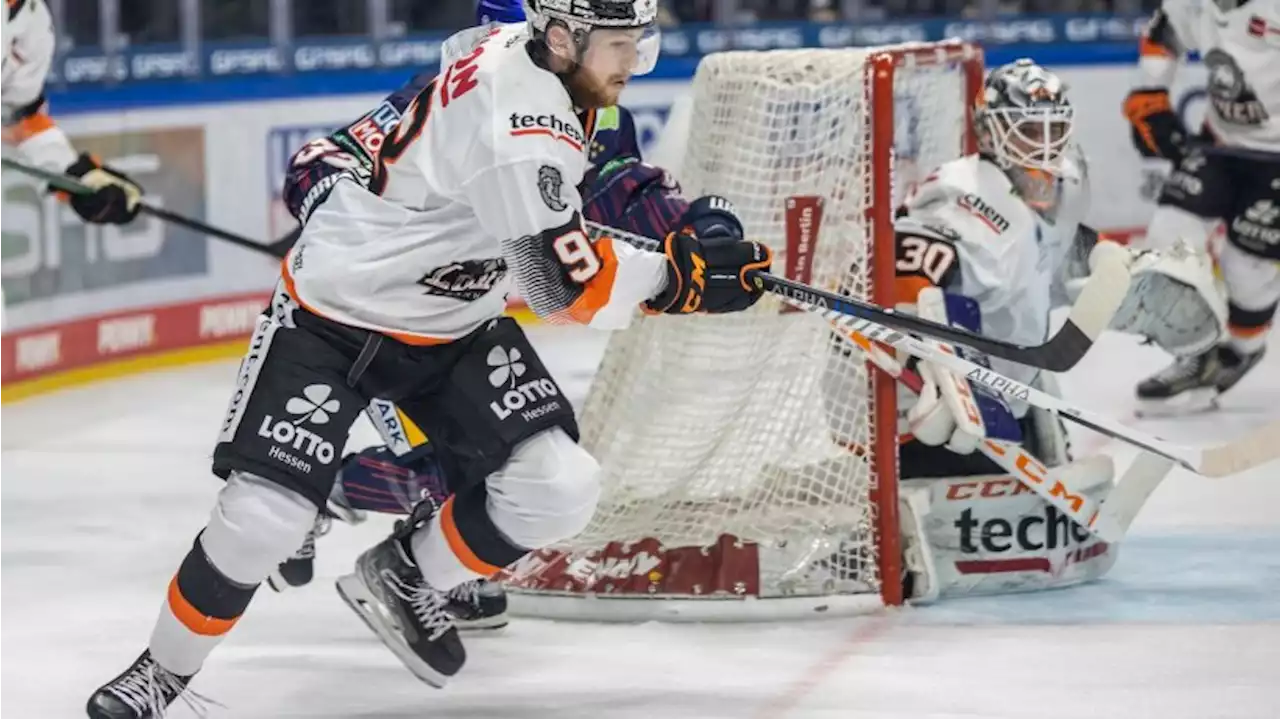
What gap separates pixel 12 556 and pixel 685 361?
136 centimetres

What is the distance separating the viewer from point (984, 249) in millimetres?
3953

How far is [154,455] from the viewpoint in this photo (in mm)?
5465

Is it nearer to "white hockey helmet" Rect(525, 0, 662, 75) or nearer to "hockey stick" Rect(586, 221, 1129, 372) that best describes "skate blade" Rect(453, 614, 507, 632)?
"hockey stick" Rect(586, 221, 1129, 372)

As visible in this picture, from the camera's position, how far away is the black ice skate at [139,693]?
3.05m

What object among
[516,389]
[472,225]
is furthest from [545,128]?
[516,389]

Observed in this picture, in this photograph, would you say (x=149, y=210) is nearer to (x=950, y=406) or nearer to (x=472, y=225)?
(x=950, y=406)

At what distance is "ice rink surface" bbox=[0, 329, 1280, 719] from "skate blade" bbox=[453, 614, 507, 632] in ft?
0.09

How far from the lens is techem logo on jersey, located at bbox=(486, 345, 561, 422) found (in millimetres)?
3199

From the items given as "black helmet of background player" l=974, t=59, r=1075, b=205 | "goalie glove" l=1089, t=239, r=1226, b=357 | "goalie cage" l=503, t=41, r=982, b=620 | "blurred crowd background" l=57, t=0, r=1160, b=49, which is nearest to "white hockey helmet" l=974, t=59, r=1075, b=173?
"black helmet of background player" l=974, t=59, r=1075, b=205

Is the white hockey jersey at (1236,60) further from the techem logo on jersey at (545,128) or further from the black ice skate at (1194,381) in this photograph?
the techem logo on jersey at (545,128)

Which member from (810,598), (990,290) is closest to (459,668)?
(810,598)

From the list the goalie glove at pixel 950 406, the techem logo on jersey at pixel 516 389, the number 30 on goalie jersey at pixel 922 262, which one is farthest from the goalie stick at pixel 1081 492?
the techem logo on jersey at pixel 516 389

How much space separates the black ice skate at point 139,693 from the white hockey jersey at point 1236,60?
3.58 meters

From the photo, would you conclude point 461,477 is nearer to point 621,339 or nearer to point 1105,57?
point 621,339
